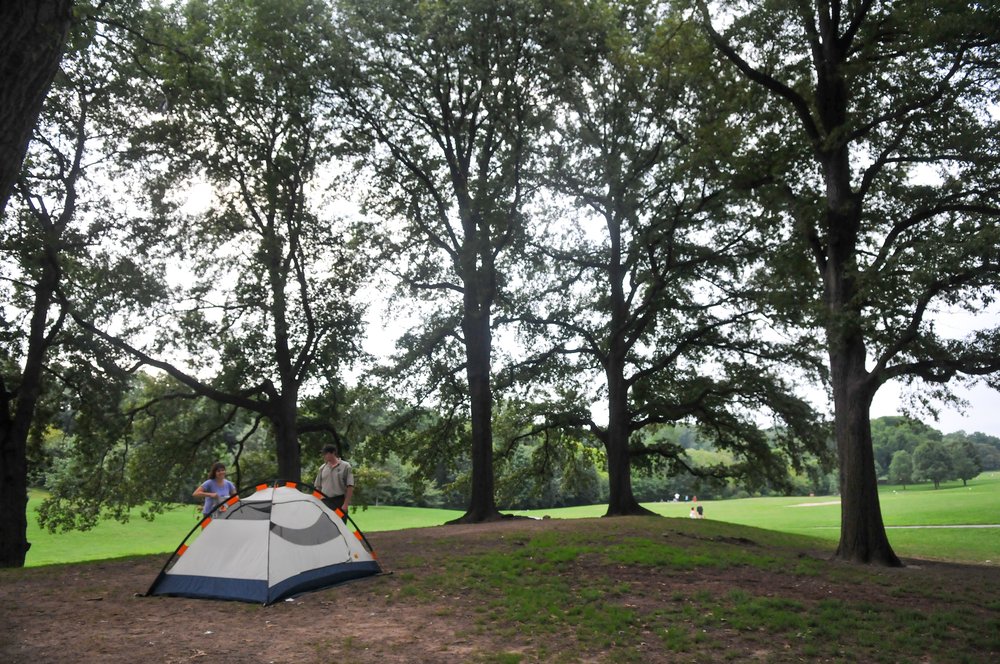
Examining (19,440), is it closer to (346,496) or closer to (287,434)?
(287,434)

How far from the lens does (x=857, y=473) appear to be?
1439cm

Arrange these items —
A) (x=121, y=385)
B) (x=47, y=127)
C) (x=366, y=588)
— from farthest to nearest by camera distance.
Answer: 1. (x=121, y=385)
2. (x=47, y=127)
3. (x=366, y=588)

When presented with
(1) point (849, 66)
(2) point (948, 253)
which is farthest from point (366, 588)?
(1) point (849, 66)

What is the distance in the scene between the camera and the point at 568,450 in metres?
28.3

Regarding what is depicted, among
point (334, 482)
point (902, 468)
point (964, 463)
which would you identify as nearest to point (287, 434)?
point (334, 482)

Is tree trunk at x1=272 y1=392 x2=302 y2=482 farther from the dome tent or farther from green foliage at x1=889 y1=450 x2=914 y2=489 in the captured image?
green foliage at x1=889 y1=450 x2=914 y2=489

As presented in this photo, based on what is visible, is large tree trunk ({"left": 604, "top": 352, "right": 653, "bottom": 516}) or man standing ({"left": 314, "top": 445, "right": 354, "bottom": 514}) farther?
large tree trunk ({"left": 604, "top": 352, "right": 653, "bottom": 516})

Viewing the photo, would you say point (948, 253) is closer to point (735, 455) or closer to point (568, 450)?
point (735, 455)

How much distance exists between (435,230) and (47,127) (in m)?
10.5

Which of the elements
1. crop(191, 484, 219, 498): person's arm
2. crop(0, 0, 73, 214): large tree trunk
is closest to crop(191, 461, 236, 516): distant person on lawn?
crop(191, 484, 219, 498): person's arm

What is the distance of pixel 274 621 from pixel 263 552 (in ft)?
4.66

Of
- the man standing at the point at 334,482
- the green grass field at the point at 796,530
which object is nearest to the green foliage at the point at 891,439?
the green grass field at the point at 796,530

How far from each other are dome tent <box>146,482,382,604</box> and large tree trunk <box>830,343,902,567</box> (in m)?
10.0

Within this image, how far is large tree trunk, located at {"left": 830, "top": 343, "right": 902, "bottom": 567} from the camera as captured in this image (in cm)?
1409
